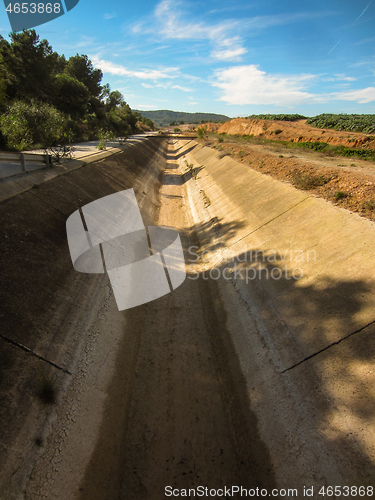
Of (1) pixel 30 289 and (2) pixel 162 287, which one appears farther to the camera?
(2) pixel 162 287

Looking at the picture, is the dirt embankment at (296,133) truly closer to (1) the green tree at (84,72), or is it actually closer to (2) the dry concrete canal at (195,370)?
(2) the dry concrete canal at (195,370)

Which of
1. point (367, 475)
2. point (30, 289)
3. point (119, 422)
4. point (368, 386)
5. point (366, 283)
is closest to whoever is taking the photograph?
point (367, 475)

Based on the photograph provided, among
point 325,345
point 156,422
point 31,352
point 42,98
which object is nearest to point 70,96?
point 42,98

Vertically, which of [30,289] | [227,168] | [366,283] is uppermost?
[227,168]

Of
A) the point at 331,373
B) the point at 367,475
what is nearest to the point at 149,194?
the point at 331,373

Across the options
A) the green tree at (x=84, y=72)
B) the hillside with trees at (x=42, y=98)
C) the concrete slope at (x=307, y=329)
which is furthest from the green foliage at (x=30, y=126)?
the green tree at (x=84, y=72)

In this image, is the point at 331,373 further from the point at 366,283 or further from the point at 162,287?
the point at 162,287

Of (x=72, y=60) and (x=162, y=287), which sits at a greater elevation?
(x=72, y=60)
